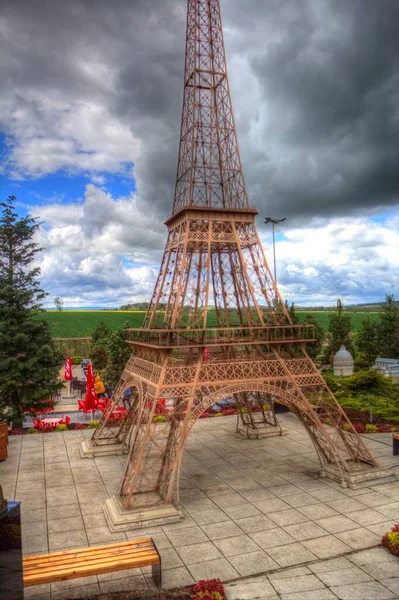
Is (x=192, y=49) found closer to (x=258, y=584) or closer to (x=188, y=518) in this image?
(x=188, y=518)

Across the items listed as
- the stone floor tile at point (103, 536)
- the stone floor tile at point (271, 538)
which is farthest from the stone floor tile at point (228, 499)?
the stone floor tile at point (103, 536)

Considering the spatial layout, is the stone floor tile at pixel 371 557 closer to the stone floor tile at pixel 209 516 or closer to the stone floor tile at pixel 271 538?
the stone floor tile at pixel 271 538

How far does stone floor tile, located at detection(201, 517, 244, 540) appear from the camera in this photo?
15180mm

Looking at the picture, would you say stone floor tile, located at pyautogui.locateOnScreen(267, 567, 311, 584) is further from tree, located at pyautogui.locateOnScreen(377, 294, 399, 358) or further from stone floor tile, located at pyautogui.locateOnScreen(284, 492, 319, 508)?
tree, located at pyautogui.locateOnScreen(377, 294, 399, 358)

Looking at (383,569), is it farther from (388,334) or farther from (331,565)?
(388,334)

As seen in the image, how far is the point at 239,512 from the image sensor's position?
55.7 ft

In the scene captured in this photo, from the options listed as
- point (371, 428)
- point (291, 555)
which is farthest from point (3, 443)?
point (371, 428)

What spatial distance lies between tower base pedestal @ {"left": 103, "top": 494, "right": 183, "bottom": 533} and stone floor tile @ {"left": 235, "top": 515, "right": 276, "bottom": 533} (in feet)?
7.28

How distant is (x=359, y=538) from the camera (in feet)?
48.4

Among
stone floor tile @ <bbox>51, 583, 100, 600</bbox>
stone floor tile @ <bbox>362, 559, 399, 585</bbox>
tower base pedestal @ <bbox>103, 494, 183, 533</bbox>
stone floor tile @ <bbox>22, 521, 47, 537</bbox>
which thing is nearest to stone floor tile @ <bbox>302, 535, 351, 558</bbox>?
stone floor tile @ <bbox>362, 559, 399, 585</bbox>

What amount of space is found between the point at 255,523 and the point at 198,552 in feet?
9.05

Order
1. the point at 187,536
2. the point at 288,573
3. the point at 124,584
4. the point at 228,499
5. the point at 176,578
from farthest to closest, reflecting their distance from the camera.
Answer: the point at 228,499 < the point at 187,536 < the point at 288,573 < the point at 176,578 < the point at 124,584

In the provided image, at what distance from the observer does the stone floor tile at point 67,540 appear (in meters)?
14.7

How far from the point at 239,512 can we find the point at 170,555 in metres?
3.85
